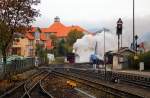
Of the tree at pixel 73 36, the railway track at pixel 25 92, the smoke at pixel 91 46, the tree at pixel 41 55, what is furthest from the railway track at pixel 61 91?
the tree at pixel 73 36

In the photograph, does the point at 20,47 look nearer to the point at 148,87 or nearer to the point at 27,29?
the point at 27,29

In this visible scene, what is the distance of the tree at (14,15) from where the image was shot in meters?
40.5

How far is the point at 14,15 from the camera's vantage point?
41.8 m

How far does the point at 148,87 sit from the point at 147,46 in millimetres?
66252

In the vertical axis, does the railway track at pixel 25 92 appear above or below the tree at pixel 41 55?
below

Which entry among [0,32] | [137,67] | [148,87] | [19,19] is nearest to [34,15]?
[19,19]

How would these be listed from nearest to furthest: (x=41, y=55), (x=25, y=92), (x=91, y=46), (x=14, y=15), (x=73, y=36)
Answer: (x=25, y=92) → (x=14, y=15) → (x=41, y=55) → (x=91, y=46) → (x=73, y=36)

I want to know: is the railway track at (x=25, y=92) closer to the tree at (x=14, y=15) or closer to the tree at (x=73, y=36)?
the tree at (x=14, y=15)

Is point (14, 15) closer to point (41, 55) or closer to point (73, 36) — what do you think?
point (41, 55)

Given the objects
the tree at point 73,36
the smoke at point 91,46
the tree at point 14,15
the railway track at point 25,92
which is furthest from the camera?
the tree at point 73,36

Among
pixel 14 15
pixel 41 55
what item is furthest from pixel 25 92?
pixel 41 55

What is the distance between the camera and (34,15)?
4266 centimetres

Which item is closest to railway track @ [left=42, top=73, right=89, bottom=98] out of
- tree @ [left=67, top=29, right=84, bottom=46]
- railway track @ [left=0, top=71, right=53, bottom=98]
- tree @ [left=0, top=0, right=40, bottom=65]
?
railway track @ [left=0, top=71, right=53, bottom=98]

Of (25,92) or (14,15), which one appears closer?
(25,92)
